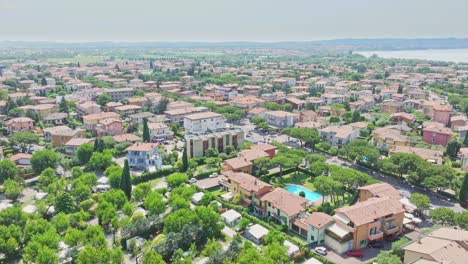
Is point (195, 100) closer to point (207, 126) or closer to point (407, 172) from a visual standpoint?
point (207, 126)

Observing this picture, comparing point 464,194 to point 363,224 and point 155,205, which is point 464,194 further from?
point 155,205

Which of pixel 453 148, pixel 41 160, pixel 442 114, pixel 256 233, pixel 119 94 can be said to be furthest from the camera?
pixel 119 94

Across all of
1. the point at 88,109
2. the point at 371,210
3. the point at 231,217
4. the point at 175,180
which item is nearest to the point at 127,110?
the point at 88,109

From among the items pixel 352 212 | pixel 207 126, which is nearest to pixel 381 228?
pixel 352 212

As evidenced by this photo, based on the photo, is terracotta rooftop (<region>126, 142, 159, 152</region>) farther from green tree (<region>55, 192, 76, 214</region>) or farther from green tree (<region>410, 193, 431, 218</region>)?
green tree (<region>410, 193, 431, 218</region>)

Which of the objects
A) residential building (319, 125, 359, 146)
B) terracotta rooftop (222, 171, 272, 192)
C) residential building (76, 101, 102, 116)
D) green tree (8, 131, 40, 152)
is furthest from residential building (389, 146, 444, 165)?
residential building (76, 101, 102, 116)

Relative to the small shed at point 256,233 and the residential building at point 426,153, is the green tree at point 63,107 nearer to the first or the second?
the small shed at point 256,233
